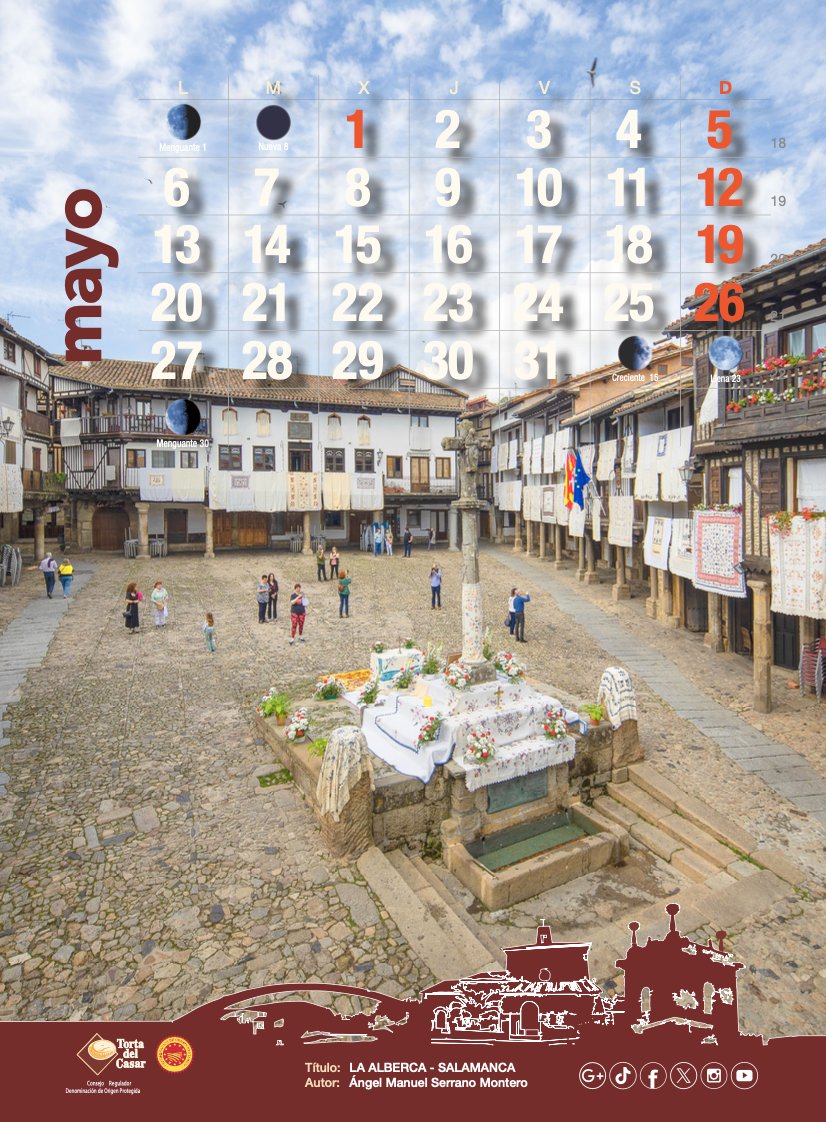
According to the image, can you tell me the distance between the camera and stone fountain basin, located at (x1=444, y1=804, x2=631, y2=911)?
8.51 meters

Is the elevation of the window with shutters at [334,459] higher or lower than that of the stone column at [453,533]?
higher

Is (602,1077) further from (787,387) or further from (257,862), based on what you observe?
(787,387)

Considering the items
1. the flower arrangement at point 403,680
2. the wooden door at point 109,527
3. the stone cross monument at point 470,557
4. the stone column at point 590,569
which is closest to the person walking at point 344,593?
the flower arrangement at point 403,680

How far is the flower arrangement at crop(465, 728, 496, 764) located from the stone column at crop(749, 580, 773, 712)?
8349 millimetres

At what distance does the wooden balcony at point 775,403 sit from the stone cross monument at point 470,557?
7.66 m

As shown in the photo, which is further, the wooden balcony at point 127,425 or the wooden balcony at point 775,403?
A: the wooden balcony at point 127,425

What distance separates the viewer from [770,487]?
1627cm

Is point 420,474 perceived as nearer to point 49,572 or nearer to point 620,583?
point 620,583

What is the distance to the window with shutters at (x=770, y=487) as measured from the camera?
52.6 ft

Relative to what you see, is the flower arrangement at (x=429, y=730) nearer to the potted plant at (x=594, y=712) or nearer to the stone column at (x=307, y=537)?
the potted plant at (x=594, y=712)

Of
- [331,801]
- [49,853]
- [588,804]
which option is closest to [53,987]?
[49,853]

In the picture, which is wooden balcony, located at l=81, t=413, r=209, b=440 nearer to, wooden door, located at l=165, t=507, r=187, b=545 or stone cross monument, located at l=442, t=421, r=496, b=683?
wooden door, located at l=165, t=507, r=187, b=545

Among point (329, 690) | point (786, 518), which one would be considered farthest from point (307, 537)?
point (786, 518)

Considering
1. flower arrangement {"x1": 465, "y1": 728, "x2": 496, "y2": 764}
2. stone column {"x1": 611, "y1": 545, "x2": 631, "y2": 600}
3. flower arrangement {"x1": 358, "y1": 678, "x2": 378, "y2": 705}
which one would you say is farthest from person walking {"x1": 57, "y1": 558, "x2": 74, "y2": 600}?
stone column {"x1": 611, "y1": 545, "x2": 631, "y2": 600}
